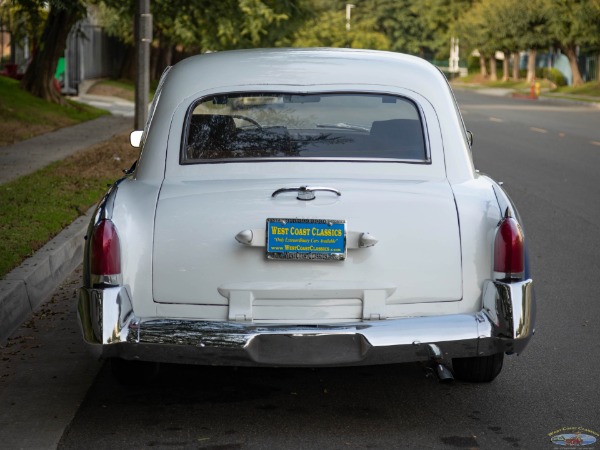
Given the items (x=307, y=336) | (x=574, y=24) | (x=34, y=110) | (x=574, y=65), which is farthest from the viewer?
(x=574, y=65)

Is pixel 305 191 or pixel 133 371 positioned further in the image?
pixel 133 371

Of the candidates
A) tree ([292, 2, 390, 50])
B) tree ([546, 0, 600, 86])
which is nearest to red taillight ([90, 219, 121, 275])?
tree ([292, 2, 390, 50])

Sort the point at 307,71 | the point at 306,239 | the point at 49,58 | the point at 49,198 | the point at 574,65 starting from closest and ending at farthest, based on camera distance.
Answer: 1. the point at 306,239
2. the point at 307,71
3. the point at 49,198
4. the point at 49,58
5. the point at 574,65

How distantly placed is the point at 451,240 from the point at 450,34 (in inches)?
3849

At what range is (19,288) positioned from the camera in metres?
7.81

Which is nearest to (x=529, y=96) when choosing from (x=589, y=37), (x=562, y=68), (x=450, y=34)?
(x=589, y=37)

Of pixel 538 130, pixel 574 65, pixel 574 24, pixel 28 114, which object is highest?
pixel 574 24

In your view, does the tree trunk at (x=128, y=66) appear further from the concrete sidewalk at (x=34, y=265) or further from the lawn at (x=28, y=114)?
the concrete sidewalk at (x=34, y=265)

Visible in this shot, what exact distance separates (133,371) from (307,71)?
1705 mm

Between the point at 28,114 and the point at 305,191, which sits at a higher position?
the point at 305,191

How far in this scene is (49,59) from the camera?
29500 mm

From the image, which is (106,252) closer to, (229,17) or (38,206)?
(38,206)

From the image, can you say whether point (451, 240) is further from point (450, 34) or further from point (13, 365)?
point (450, 34)

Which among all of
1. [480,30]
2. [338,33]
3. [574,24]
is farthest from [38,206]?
[480,30]
